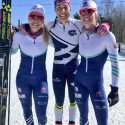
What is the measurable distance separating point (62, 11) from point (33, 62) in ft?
3.14

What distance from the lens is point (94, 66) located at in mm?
2182

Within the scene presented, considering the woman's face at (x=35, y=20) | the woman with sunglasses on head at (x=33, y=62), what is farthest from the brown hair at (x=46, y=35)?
the woman's face at (x=35, y=20)

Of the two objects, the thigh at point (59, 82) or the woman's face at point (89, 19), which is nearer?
the woman's face at point (89, 19)

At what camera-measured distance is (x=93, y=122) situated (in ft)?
9.86

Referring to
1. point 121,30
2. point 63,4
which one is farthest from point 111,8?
point 63,4

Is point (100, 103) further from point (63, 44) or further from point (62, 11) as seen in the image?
point (62, 11)

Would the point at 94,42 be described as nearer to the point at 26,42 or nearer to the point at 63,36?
the point at 63,36

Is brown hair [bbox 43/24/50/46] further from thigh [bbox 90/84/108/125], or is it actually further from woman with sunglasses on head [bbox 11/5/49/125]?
thigh [bbox 90/84/108/125]

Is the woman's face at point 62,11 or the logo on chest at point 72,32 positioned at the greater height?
the woman's face at point 62,11

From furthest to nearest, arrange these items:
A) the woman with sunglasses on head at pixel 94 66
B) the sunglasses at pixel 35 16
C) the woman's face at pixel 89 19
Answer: the sunglasses at pixel 35 16 < the woman's face at pixel 89 19 < the woman with sunglasses on head at pixel 94 66

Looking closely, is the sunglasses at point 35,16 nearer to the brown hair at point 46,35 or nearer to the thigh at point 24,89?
the brown hair at point 46,35

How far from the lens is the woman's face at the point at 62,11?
2469 mm

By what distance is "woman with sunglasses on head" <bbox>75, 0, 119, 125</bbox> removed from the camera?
6.81 feet

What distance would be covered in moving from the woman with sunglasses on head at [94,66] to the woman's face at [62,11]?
1.03 ft
